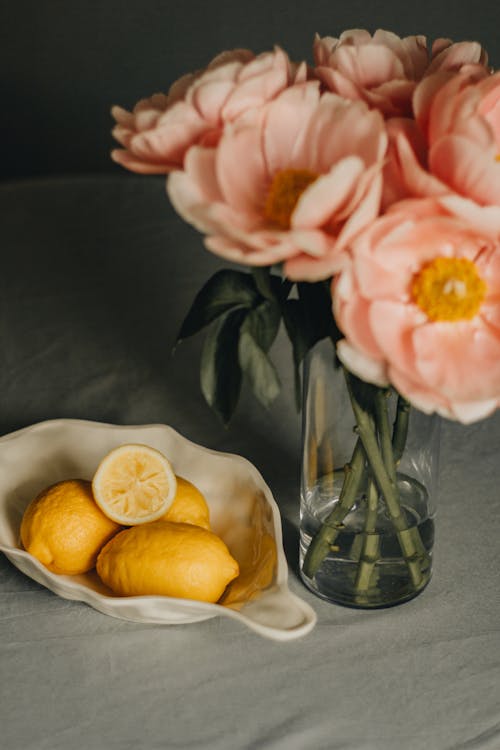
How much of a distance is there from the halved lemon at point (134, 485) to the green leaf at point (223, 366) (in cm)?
16

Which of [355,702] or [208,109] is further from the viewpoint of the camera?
[355,702]

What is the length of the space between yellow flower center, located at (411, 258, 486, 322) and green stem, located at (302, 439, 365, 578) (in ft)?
0.67

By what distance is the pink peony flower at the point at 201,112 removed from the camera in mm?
649

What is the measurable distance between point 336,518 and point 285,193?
0.31 meters

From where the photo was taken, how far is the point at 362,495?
869 mm

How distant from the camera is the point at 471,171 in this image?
1.98 feet

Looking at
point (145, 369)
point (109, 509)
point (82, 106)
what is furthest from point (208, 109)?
point (82, 106)

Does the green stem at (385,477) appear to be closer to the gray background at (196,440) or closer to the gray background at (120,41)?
the gray background at (196,440)

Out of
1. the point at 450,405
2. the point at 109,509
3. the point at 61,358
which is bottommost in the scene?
the point at 61,358

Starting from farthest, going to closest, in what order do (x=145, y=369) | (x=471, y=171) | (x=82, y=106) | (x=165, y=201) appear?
(x=82, y=106) → (x=165, y=201) → (x=145, y=369) → (x=471, y=171)

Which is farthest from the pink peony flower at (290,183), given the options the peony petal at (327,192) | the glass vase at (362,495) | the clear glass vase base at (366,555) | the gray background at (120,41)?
the gray background at (120,41)

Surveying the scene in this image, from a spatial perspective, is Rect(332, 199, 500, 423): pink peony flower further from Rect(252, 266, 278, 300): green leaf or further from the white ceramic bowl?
the white ceramic bowl

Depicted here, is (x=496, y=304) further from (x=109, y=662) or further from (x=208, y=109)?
(x=109, y=662)

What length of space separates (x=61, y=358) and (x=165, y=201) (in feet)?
1.84
